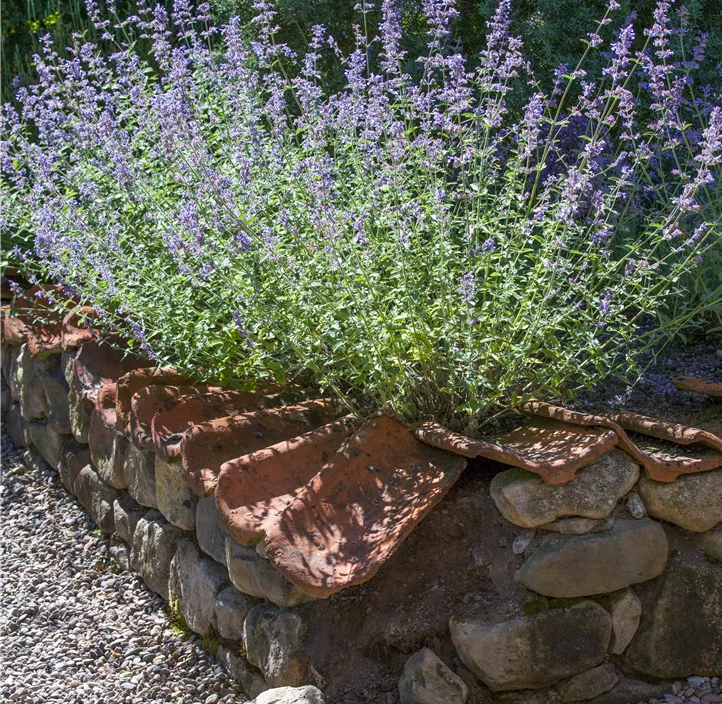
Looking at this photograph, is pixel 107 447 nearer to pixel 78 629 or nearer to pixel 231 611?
pixel 78 629

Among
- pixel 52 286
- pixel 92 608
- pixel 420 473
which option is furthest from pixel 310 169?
pixel 52 286

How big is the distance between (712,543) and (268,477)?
51.9 inches

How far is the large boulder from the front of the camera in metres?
2.85

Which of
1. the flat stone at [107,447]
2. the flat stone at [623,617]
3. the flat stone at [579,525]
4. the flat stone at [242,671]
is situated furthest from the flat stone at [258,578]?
the flat stone at [107,447]

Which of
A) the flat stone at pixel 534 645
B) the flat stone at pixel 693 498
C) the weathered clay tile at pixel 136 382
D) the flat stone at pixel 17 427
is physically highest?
the flat stone at pixel 693 498

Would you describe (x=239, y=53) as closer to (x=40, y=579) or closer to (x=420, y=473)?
(x=420, y=473)

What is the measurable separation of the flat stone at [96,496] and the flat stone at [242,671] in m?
1.18

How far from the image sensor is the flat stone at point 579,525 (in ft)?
9.30

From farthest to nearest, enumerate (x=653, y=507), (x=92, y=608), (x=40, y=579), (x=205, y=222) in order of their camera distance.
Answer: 1. (x=40, y=579)
2. (x=92, y=608)
3. (x=205, y=222)
4. (x=653, y=507)

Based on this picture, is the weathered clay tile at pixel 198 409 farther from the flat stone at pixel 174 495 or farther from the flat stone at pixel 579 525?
the flat stone at pixel 579 525

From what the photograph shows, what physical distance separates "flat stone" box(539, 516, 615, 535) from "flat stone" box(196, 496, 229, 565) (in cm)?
105

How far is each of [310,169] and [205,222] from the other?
0.68 metres

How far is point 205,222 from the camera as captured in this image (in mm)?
3475

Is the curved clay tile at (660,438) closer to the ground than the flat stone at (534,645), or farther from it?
farther from it
